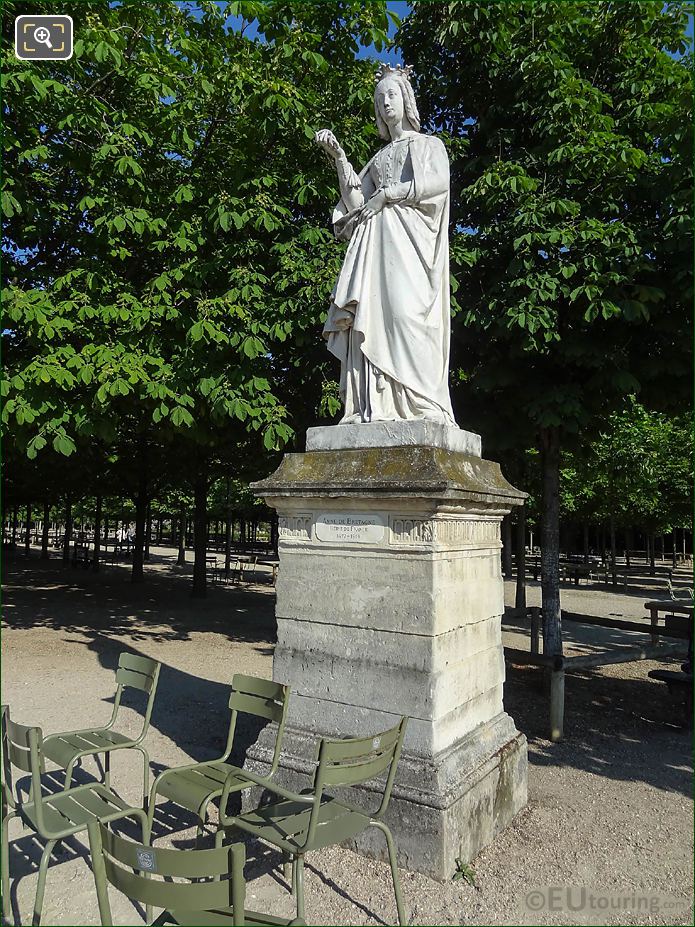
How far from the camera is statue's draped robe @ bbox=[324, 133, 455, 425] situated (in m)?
4.75

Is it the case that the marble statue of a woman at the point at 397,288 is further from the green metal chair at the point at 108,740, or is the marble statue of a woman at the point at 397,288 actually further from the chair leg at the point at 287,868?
the chair leg at the point at 287,868

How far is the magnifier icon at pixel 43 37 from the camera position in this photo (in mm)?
7148

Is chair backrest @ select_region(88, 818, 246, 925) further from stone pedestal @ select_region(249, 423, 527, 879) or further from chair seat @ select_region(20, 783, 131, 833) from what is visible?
stone pedestal @ select_region(249, 423, 527, 879)

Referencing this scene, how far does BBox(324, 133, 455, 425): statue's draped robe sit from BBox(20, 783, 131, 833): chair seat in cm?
284

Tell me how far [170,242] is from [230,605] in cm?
992

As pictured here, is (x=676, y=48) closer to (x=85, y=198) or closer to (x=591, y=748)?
(x=85, y=198)

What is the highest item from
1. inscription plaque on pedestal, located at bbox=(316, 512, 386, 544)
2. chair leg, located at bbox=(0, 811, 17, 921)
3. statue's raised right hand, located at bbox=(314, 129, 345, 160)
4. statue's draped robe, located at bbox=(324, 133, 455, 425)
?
statue's raised right hand, located at bbox=(314, 129, 345, 160)

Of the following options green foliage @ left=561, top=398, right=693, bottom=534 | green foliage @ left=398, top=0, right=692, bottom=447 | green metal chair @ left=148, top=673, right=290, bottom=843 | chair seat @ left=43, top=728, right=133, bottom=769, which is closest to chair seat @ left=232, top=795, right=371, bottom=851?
green metal chair @ left=148, top=673, right=290, bottom=843

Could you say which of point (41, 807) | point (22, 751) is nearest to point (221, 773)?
point (41, 807)

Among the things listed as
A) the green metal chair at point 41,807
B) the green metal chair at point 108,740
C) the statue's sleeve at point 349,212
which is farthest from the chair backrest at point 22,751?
the statue's sleeve at point 349,212

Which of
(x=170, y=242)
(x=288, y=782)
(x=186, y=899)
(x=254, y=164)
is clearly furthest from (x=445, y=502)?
(x=254, y=164)

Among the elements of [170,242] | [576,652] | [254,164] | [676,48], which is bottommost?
[576,652]

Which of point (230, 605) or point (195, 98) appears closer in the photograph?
point (195, 98)

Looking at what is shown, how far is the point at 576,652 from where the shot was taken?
11.3m
